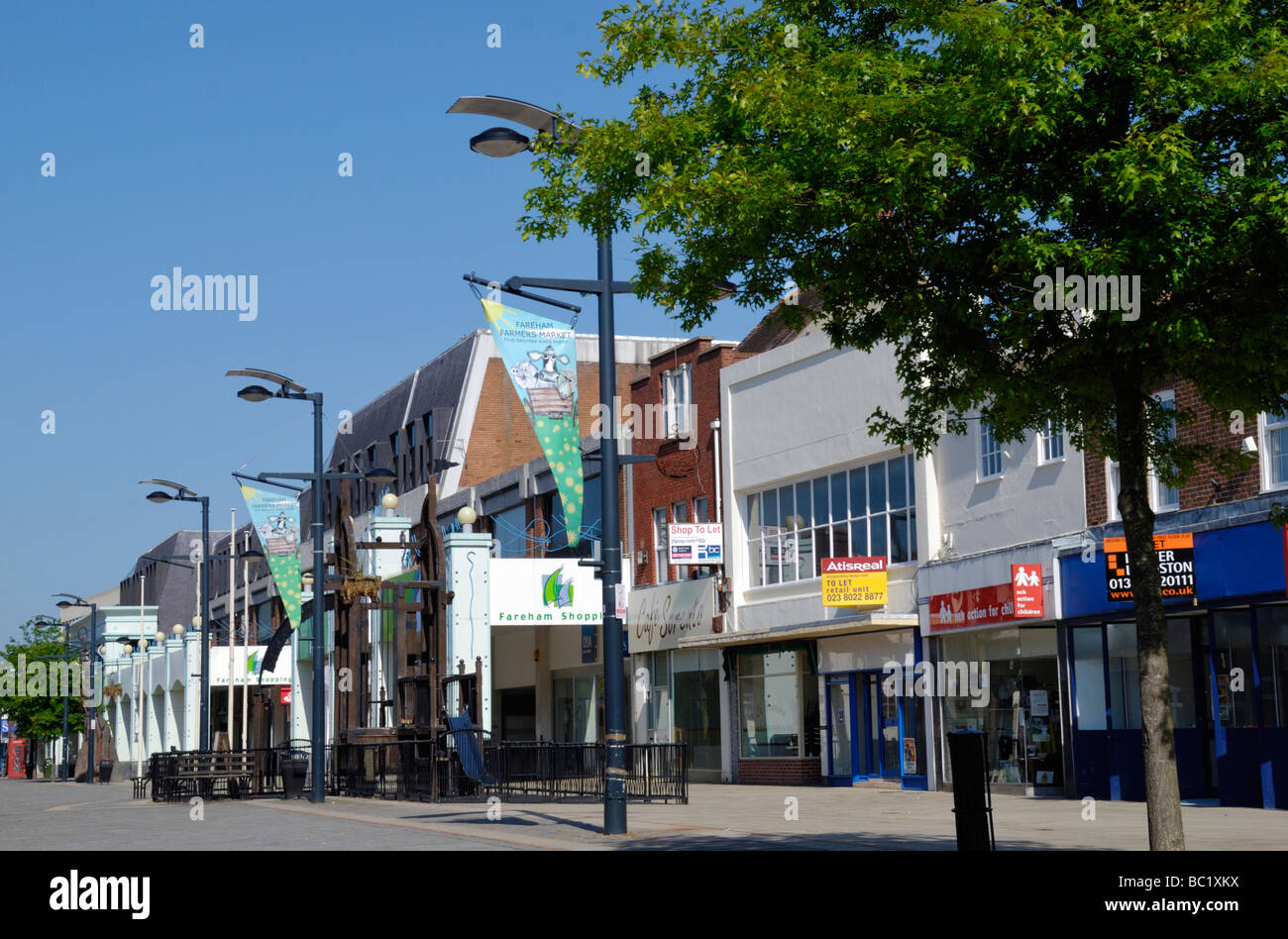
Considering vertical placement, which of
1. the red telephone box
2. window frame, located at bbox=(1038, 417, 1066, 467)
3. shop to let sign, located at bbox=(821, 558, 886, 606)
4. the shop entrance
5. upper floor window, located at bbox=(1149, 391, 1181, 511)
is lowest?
the red telephone box

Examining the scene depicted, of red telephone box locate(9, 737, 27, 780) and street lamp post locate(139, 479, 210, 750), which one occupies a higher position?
street lamp post locate(139, 479, 210, 750)

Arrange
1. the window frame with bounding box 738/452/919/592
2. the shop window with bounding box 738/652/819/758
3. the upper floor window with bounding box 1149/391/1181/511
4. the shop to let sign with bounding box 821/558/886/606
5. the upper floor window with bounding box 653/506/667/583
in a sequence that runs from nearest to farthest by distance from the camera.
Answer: the upper floor window with bounding box 1149/391/1181/511, the shop to let sign with bounding box 821/558/886/606, the window frame with bounding box 738/452/919/592, the shop window with bounding box 738/652/819/758, the upper floor window with bounding box 653/506/667/583

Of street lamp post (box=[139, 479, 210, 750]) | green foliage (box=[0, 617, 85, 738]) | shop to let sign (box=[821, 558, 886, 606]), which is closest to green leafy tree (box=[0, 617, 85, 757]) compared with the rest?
green foliage (box=[0, 617, 85, 738])

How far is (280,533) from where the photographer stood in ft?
128

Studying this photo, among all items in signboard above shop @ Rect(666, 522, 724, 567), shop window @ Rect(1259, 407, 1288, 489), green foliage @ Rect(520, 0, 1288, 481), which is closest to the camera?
green foliage @ Rect(520, 0, 1288, 481)

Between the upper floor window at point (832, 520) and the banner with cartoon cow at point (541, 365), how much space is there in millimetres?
12171

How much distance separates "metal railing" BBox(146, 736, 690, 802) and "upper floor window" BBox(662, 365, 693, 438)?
12.0 meters

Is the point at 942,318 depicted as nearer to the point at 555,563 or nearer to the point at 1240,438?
the point at 1240,438

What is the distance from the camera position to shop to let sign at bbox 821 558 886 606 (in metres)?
32.5

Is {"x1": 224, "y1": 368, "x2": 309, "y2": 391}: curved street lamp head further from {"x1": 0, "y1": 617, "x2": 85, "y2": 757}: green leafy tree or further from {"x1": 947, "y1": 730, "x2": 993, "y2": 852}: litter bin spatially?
{"x1": 0, "y1": 617, "x2": 85, "y2": 757}: green leafy tree

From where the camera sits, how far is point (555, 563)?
39344mm

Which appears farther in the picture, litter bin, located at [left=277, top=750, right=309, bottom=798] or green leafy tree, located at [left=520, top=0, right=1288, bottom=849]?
litter bin, located at [left=277, top=750, right=309, bottom=798]

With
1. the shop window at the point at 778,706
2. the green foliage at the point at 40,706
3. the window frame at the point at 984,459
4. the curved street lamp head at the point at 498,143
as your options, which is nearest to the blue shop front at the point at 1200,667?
the window frame at the point at 984,459

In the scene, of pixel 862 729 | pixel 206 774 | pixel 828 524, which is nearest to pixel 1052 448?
pixel 828 524
